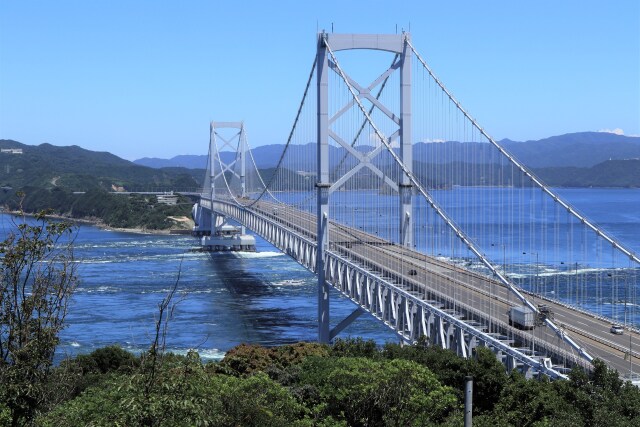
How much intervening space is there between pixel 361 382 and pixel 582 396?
3.51 metres

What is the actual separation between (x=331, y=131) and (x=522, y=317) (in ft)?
45.7

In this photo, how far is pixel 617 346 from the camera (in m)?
19.3

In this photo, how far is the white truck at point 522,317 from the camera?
19.8 m

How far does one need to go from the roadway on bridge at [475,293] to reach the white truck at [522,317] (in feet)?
0.60

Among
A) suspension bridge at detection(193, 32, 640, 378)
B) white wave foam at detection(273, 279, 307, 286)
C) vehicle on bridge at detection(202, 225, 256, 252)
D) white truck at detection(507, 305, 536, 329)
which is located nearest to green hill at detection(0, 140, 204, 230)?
vehicle on bridge at detection(202, 225, 256, 252)

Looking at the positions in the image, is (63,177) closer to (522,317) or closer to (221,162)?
(221,162)

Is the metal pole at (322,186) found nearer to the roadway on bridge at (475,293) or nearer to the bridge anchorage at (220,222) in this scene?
the roadway on bridge at (475,293)

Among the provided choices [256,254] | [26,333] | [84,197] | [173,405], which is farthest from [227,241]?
[173,405]

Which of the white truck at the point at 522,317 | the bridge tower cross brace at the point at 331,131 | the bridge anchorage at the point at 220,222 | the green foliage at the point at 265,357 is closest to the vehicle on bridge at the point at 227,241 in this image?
the bridge anchorage at the point at 220,222

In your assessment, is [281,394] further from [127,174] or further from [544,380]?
[127,174]

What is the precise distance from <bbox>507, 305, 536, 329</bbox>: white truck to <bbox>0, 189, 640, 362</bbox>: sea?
19.9 ft

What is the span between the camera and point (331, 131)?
32594mm

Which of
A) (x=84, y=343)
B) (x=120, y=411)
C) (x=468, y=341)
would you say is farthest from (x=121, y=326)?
(x=120, y=411)

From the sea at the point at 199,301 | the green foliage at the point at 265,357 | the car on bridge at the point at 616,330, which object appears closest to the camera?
the car on bridge at the point at 616,330
